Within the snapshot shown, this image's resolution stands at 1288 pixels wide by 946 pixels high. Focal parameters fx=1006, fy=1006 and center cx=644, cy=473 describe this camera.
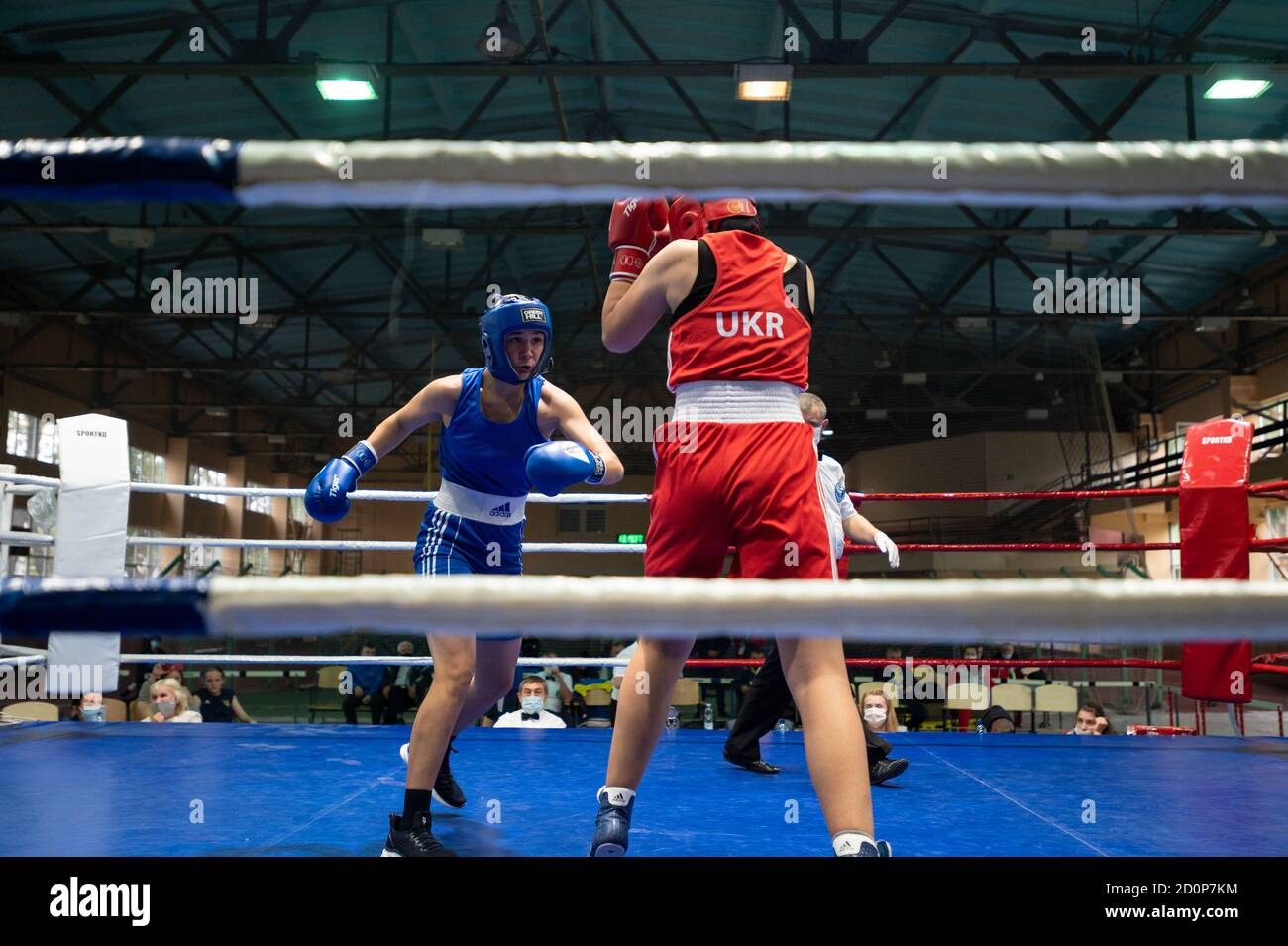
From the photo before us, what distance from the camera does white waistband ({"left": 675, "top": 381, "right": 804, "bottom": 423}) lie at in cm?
164

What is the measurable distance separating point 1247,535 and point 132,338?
1476cm

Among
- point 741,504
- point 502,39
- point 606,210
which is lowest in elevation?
point 741,504

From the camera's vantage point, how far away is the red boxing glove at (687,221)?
1808 millimetres

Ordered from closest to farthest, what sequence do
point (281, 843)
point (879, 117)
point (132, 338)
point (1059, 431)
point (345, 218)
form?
point (281, 843), point (879, 117), point (345, 218), point (1059, 431), point (132, 338)

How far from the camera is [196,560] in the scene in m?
15.2

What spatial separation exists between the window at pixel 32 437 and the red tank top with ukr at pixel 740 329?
1397 cm

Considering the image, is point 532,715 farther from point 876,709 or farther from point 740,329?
point 740,329

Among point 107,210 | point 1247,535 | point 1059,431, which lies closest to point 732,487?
point 1247,535

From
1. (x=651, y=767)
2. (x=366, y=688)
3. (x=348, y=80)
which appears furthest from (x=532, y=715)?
(x=366, y=688)

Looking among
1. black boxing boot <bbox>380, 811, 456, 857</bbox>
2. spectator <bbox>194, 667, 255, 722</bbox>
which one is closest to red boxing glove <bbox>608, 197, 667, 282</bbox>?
black boxing boot <bbox>380, 811, 456, 857</bbox>

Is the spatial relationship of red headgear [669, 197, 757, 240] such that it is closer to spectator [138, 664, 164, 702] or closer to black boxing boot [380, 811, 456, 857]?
black boxing boot [380, 811, 456, 857]

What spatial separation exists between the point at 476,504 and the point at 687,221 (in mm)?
853
